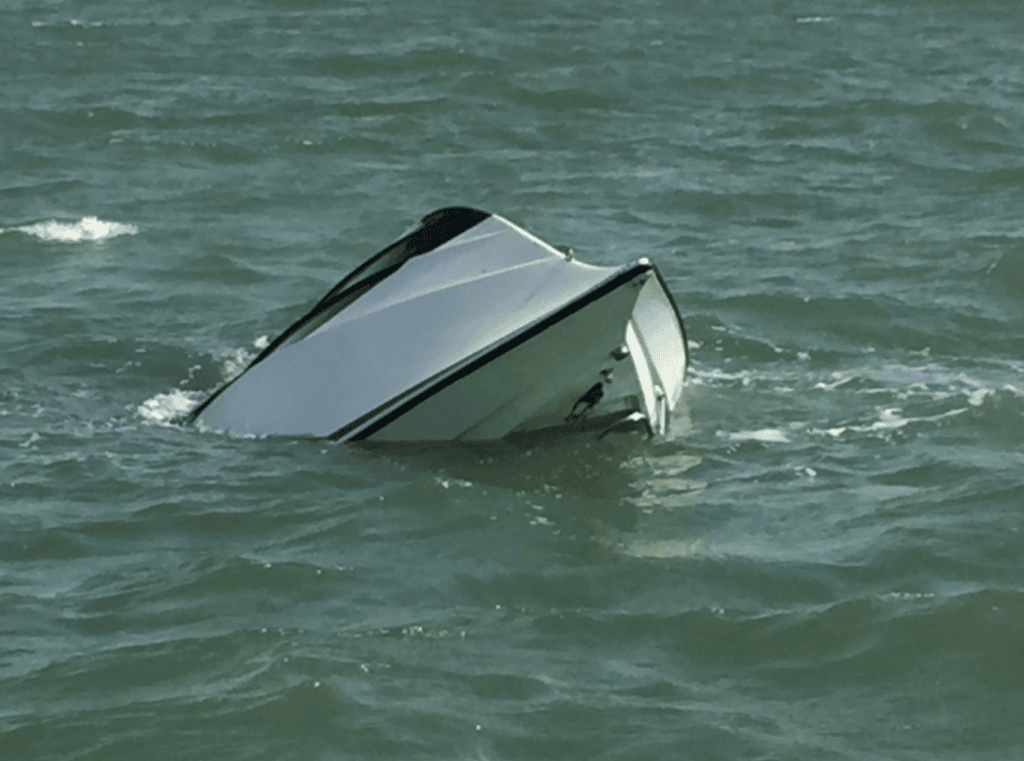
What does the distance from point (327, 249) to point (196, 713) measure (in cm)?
1265

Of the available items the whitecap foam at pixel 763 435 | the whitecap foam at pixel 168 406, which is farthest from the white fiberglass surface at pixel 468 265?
the whitecap foam at pixel 763 435

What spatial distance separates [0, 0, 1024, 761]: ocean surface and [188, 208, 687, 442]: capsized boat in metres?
0.30

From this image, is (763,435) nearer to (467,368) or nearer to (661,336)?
(661,336)

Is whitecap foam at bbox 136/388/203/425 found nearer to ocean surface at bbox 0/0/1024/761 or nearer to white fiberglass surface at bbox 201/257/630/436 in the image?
ocean surface at bbox 0/0/1024/761

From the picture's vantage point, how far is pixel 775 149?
27812 millimetres

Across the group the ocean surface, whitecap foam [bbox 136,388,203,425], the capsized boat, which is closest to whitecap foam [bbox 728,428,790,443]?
the ocean surface

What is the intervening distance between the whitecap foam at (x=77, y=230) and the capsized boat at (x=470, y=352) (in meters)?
7.38

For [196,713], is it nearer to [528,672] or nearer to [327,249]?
[528,672]

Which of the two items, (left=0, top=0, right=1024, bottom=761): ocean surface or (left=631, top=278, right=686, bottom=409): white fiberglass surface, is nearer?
(left=0, top=0, right=1024, bottom=761): ocean surface

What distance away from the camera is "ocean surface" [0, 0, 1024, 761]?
1215 centimetres

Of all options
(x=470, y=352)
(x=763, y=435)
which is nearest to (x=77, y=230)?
(x=470, y=352)

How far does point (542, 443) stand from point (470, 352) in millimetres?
1204

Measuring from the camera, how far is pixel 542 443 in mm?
16984

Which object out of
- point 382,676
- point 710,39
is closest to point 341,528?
point 382,676
